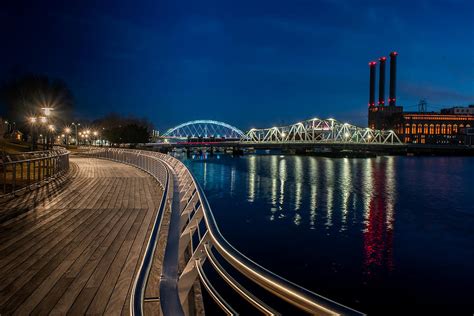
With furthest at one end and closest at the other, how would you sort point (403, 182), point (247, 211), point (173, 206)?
point (403, 182) < point (247, 211) < point (173, 206)

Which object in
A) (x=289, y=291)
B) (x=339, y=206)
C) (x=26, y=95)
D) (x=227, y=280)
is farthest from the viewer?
(x=26, y=95)

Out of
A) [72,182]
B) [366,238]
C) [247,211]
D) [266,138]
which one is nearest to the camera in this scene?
[72,182]

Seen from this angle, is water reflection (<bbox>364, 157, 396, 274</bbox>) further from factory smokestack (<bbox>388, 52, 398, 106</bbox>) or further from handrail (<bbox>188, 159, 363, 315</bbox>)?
factory smokestack (<bbox>388, 52, 398, 106</bbox>)

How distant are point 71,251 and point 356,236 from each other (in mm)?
16650

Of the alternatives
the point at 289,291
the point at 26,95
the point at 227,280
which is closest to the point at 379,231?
the point at 227,280

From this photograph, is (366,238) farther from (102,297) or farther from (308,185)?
(308,185)

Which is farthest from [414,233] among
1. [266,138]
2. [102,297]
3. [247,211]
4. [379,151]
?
[266,138]

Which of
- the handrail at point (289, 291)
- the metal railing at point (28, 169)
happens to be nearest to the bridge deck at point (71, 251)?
the metal railing at point (28, 169)

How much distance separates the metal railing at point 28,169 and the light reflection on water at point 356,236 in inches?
330

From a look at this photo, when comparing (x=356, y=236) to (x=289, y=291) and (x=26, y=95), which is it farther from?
(x=26, y=95)

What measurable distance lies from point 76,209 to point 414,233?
17.9 meters

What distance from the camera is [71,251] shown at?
6555mm

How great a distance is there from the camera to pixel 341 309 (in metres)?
1.71

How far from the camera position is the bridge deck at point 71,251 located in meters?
4.57
